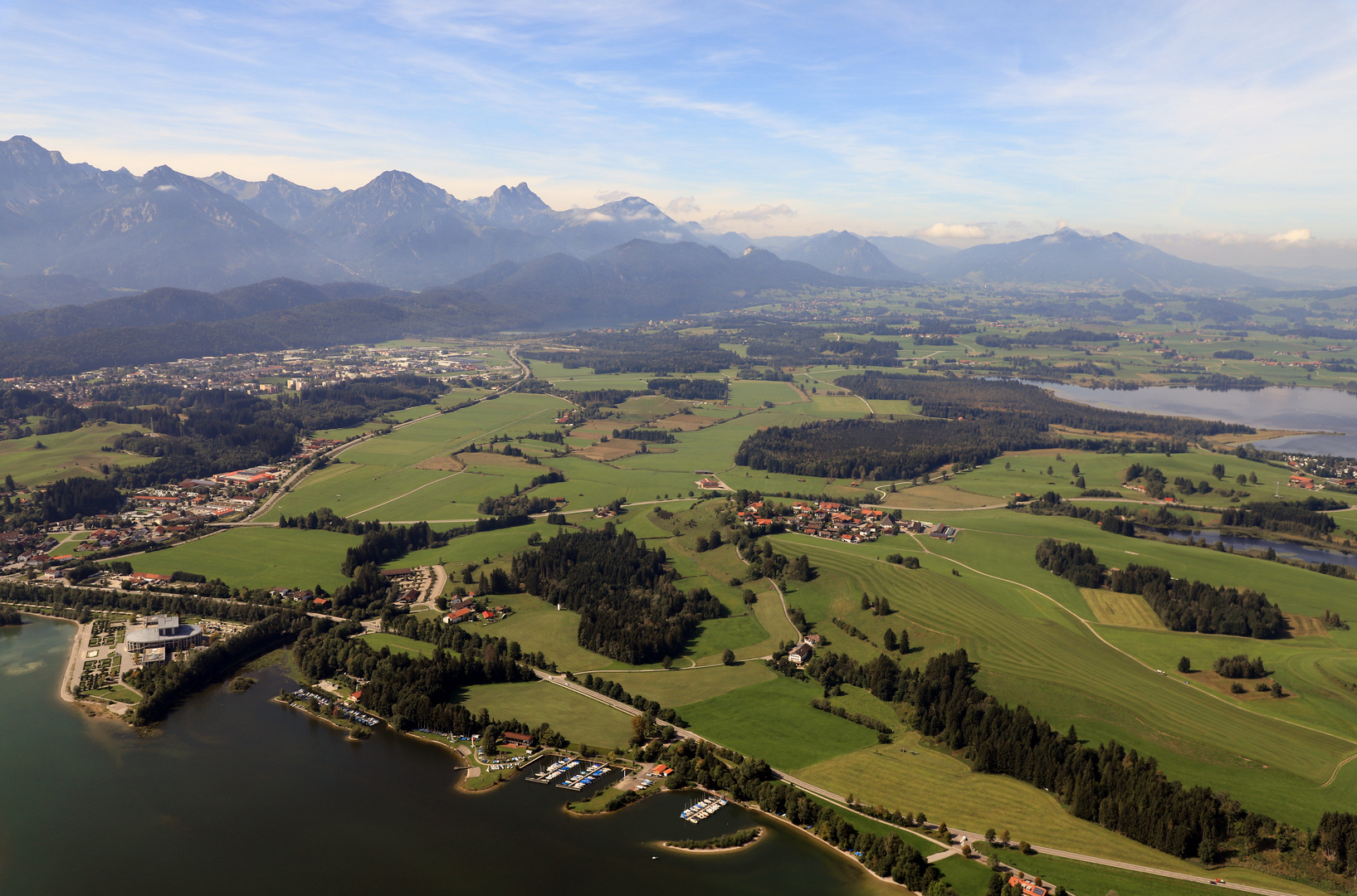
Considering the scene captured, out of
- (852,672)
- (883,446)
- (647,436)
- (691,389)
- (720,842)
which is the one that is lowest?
(720,842)

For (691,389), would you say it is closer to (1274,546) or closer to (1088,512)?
(1088,512)

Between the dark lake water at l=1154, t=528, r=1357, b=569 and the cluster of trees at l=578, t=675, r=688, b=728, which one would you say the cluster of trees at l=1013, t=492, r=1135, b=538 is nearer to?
the dark lake water at l=1154, t=528, r=1357, b=569

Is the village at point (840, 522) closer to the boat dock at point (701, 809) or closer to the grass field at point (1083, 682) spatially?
the grass field at point (1083, 682)

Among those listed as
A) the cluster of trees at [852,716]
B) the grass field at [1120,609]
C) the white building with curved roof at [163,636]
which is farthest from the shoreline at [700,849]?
the white building with curved roof at [163,636]

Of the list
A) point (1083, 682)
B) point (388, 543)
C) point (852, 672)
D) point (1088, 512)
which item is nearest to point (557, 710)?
point (852, 672)

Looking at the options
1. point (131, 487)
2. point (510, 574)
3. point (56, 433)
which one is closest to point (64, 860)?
point (510, 574)
